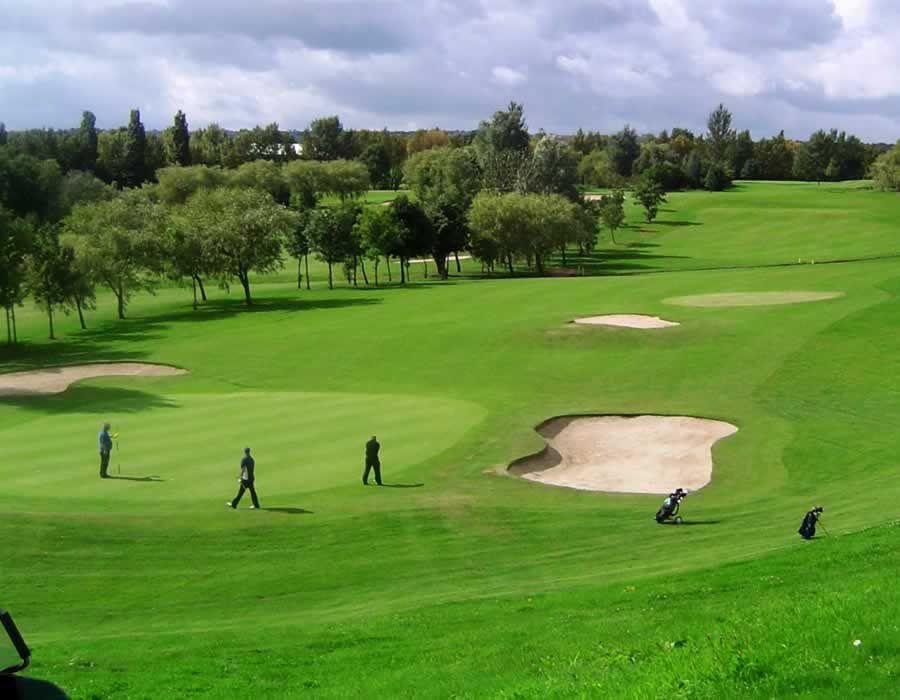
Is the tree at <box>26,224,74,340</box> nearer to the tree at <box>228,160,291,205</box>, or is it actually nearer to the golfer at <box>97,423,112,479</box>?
the golfer at <box>97,423,112,479</box>

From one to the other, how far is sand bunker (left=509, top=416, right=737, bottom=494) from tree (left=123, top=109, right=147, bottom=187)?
504 feet

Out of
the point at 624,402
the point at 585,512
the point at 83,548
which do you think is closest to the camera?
the point at 83,548

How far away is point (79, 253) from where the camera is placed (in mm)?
75812

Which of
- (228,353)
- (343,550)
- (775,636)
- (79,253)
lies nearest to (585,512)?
(343,550)

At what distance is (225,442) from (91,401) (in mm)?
14943

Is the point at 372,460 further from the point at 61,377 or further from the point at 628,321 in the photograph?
the point at 628,321

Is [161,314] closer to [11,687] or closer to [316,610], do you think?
[316,610]

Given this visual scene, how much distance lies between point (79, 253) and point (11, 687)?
71.4 m

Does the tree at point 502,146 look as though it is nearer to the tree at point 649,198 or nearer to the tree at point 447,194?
the tree at point 447,194

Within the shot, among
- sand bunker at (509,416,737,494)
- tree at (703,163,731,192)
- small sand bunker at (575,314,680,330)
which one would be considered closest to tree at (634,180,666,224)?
tree at (703,163,731,192)

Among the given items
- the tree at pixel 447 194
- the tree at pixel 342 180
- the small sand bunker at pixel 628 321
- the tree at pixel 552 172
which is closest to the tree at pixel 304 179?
the tree at pixel 342 180

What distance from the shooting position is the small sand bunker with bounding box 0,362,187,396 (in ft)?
164

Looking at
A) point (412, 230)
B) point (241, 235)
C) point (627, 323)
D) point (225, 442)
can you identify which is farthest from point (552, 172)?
point (225, 442)

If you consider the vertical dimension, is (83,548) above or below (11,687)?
below
